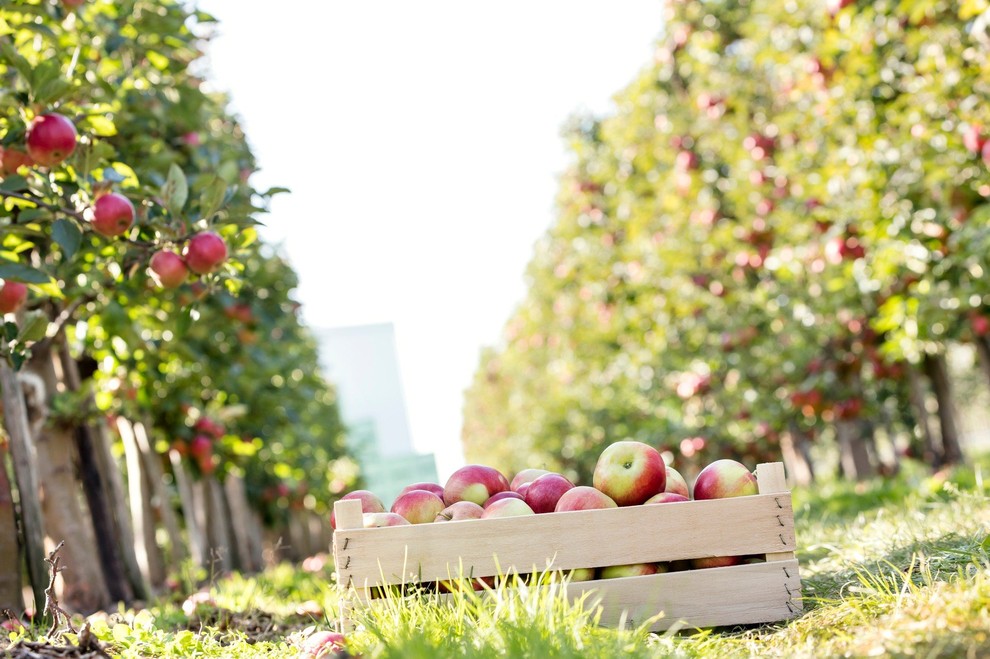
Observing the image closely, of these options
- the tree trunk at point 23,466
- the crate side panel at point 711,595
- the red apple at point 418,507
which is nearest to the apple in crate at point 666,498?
the crate side panel at point 711,595

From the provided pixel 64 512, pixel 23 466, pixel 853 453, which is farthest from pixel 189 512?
pixel 853 453

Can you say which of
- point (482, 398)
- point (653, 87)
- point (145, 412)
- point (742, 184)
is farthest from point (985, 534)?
point (482, 398)

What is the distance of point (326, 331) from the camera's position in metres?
37.4

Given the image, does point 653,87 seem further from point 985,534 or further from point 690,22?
point 985,534

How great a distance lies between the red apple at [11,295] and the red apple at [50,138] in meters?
0.57

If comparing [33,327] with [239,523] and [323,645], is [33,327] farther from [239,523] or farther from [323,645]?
[239,523]

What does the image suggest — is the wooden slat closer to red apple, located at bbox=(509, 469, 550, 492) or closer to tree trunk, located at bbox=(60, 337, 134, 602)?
red apple, located at bbox=(509, 469, 550, 492)

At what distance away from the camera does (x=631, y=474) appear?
9.71 feet

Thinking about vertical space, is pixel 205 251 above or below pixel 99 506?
above

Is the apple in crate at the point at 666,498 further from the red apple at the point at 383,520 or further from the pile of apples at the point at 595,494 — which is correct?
the red apple at the point at 383,520

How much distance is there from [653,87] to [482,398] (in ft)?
79.0

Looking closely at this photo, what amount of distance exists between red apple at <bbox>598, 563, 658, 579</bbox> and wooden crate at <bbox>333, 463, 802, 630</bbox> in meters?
0.04

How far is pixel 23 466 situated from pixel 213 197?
64.4 inches

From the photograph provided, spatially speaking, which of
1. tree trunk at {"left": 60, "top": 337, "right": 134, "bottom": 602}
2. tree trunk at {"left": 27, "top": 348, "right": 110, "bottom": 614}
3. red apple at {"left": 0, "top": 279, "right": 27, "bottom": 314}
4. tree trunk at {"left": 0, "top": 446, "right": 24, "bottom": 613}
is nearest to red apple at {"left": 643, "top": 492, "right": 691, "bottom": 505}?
red apple at {"left": 0, "top": 279, "right": 27, "bottom": 314}
